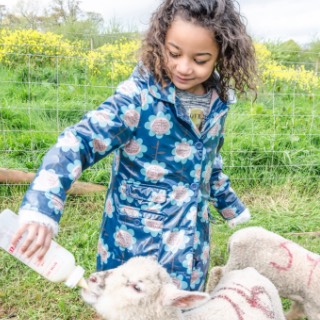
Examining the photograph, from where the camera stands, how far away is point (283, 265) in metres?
2.83

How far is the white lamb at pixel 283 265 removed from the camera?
2.79 meters

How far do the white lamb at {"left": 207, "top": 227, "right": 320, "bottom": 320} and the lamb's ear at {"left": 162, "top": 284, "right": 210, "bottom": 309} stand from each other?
3.52ft

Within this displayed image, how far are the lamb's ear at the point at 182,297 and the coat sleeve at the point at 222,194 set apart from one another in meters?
0.76

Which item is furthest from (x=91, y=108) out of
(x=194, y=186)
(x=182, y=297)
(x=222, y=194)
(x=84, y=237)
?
(x=182, y=297)

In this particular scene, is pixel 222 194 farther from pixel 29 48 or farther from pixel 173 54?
pixel 29 48

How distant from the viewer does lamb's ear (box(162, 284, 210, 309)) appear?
176 cm

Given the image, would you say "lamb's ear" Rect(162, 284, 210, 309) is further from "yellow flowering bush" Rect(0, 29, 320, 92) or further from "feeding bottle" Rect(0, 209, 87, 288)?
"yellow flowering bush" Rect(0, 29, 320, 92)

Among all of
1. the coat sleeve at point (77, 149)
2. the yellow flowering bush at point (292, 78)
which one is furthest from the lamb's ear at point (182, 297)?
the yellow flowering bush at point (292, 78)

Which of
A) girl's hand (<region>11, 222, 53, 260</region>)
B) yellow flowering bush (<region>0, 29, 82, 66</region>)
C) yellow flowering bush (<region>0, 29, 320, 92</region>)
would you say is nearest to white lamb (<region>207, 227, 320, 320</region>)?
girl's hand (<region>11, 222, 53, 260</region>)

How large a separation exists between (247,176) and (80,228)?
5.86ft

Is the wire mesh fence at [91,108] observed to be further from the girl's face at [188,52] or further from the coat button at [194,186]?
the girl's face at [188,52]

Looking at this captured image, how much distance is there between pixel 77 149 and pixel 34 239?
0.35 m

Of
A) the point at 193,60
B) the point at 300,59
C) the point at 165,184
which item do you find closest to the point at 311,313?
the point at 165,184

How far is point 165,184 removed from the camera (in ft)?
6.66
